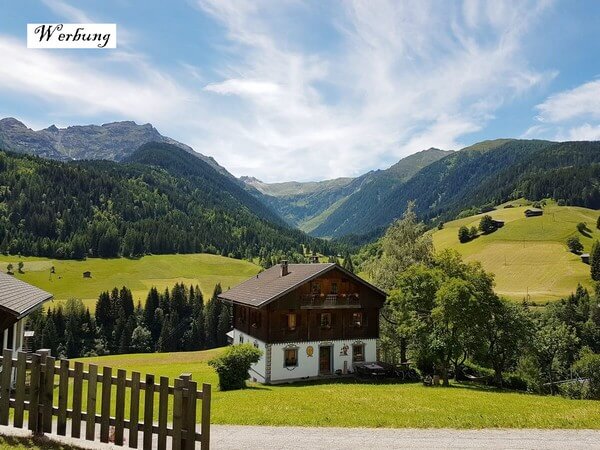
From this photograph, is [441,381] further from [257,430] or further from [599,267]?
[599,267]

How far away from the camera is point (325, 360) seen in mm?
48469

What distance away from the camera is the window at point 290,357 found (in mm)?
45969

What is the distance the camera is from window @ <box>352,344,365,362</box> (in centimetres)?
4997

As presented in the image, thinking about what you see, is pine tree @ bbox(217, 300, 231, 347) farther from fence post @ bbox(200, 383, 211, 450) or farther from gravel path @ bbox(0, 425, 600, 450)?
fence post @ bbox(200, 383, 211, 450)

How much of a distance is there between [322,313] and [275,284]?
20.3 feet

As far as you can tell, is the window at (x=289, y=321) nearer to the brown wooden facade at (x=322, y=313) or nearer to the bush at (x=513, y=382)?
the brown wooden facade at (x=322, y=313)

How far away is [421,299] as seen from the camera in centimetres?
4438

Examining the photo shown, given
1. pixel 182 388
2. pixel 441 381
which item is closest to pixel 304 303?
pixel 441 381

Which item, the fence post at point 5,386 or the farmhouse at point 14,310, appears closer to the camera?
the fence post at point 5,386

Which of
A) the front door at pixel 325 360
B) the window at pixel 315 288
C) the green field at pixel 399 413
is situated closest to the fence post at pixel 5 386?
the green field at pixel 399 413

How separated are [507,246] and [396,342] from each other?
15562cm

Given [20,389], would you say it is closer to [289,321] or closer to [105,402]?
[105,402]

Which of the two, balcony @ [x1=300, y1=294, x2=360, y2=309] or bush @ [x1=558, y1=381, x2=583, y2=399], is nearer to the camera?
balcony @ [x1=300, y1=294, x2=360, y2=309]

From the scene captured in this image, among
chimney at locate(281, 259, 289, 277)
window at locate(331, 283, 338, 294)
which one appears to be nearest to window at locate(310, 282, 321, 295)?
window at locate(331, 283, 338, 294)
